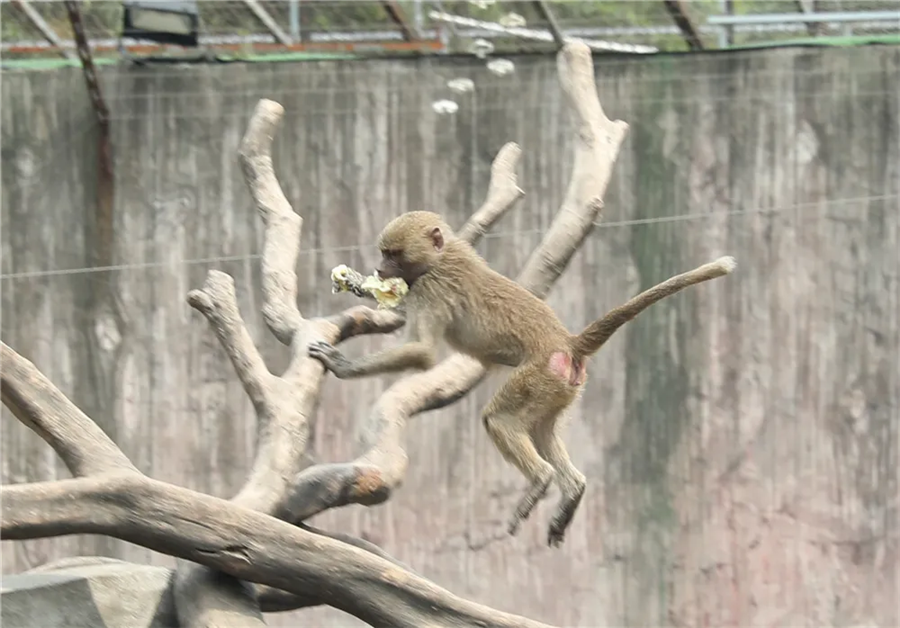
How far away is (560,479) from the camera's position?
3.62 m

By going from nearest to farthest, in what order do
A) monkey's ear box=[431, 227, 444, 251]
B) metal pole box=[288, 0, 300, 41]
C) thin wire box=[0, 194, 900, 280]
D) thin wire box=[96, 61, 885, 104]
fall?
monkey's ear box=[431, 227, 444, 251]
thin wire box=[0, 194, 900, 280]
thin wire box=[96, 61, 885, 104]
metal pole box=[288, 0, 300, 41]

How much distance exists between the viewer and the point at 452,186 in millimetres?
6051

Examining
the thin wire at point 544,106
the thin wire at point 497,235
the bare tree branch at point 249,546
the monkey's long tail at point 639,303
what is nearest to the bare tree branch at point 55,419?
the bare tree branch at point 249,546

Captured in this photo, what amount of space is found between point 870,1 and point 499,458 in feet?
11.0

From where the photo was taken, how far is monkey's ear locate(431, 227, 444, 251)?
12.3 feet

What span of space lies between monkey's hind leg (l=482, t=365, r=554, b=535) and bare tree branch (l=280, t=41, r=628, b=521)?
0.33 meters

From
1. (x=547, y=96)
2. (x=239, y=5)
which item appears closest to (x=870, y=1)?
(x=547, y=96)

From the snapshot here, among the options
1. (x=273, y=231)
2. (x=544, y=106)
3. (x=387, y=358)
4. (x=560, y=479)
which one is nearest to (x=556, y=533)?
(x=560, y=479)

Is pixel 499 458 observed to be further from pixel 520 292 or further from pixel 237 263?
pixel 520 292

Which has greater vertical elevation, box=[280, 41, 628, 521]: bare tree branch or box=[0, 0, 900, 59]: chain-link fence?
box=[0, 0, 900, 59]: chain-link fence

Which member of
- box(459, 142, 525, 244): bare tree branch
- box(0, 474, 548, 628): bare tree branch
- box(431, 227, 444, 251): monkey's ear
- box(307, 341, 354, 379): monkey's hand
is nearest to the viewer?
box(0, 474, 548, 628): bare tree branch

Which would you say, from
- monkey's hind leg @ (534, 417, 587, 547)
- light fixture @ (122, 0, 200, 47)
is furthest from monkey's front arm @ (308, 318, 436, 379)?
light fixture @ (122, 0, 200, 47)

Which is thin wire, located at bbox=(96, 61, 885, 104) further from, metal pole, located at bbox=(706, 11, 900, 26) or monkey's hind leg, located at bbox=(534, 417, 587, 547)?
monkey's hind leg, located at bbox=(534, 417, 587, 547)

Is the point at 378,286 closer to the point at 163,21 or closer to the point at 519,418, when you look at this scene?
the point at 519,418
